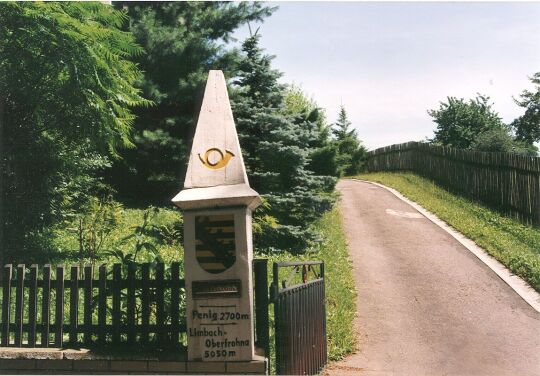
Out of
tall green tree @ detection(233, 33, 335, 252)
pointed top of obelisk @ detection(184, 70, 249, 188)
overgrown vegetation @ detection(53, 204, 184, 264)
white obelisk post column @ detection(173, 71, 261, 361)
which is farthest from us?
tall green tree @ detection(233, 33, 335, 252)

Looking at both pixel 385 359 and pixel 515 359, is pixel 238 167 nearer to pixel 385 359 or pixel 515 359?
pixel 385 359

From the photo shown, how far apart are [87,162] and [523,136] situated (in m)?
31.5

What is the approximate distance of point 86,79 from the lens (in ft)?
35.8

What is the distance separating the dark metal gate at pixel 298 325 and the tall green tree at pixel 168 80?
10.9m

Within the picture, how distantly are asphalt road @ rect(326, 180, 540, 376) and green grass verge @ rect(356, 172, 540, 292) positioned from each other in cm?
61

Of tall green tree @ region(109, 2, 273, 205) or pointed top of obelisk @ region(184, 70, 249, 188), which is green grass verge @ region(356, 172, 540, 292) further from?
tall green tree @ region(109, 2, 273, 205)

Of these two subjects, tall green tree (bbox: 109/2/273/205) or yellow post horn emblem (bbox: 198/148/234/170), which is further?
tall green tree (bbox: 109/2/273/205)

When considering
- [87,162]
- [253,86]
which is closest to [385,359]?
[253,86]

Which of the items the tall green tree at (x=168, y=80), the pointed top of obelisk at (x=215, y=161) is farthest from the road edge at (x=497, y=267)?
the tall green tree at (x=168, y=80)

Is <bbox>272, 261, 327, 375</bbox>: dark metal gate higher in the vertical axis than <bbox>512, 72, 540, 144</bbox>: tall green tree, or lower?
lower

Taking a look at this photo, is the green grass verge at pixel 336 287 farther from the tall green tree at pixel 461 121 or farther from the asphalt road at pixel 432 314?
the tall green tree at pixel 461 121

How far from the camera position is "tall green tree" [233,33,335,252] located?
12.4 metres

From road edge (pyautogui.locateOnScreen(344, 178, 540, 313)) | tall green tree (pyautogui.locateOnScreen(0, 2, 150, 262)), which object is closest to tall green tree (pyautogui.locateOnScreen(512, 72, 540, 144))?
road edge (pyautogui.locateOnScreen(344, 178, 540, 313))

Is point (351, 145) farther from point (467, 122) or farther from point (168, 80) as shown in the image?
point (168, 80)
